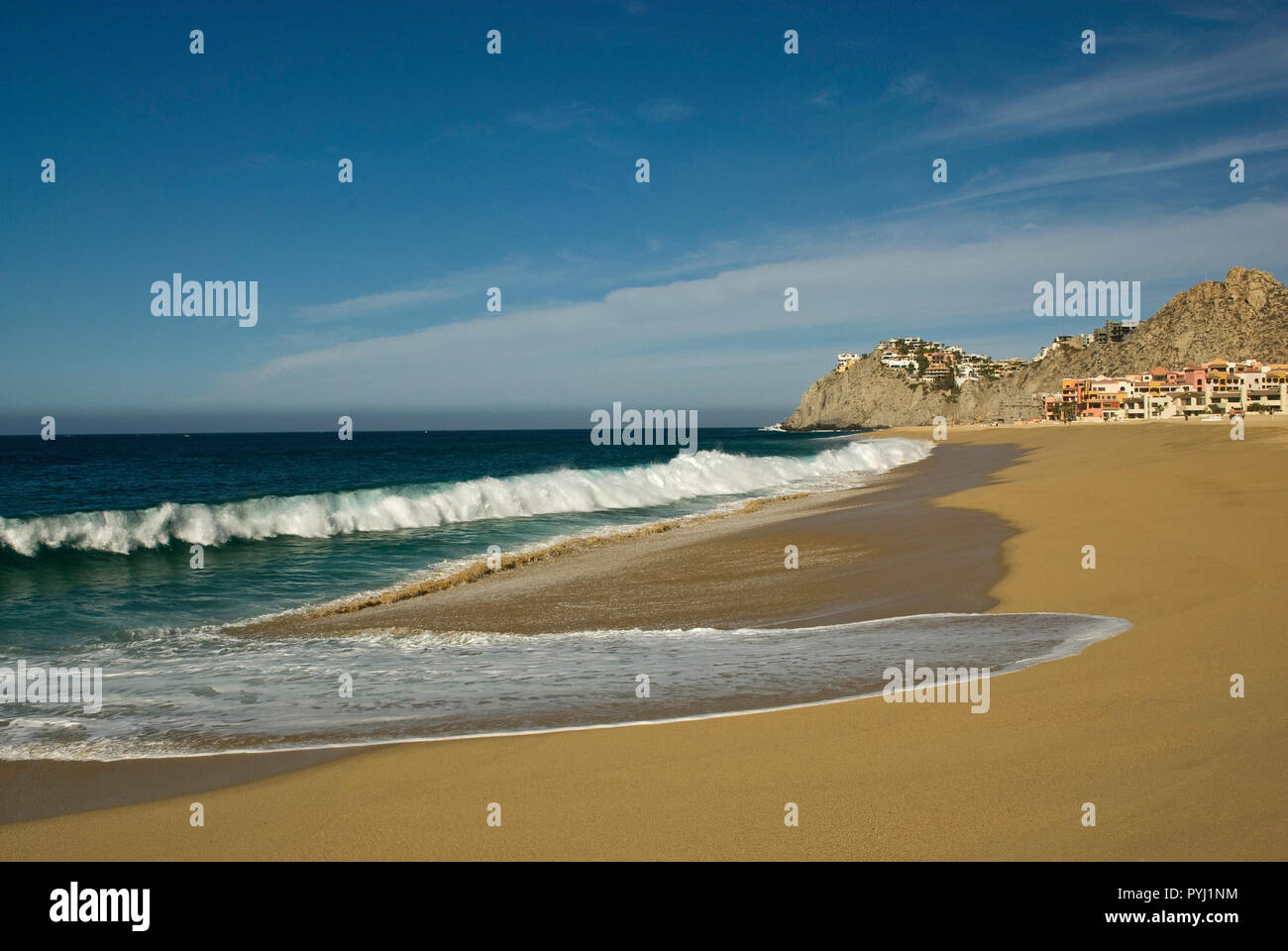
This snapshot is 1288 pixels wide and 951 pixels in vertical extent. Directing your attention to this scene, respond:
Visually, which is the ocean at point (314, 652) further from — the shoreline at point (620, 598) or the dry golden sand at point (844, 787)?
the dry golden sand at point (844, 787)

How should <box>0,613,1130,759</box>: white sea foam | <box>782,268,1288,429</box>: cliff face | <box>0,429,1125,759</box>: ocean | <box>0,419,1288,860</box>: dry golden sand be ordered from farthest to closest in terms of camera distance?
<box>782,268,1288,429</box>: cliff face → <box>0,429,1125,759</box>: ocean → <box>0,613,1130,759</box>: white sea foam → <box>0,419,1288,860</box>: dry golden sand

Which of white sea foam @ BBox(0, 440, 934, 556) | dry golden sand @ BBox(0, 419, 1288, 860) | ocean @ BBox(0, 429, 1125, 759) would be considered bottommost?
ocean @ BBox(0, 429, 1125, 759)

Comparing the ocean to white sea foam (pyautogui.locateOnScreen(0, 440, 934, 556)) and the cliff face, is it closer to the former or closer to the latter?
white sea foam (pyautogui.locateOnScreen(0, 440, 934, 556))

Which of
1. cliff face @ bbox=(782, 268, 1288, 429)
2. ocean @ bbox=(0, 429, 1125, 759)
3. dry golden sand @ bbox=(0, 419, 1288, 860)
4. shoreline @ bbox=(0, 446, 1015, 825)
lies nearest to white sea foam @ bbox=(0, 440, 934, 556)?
ocean @ bbox=(0, 429, 1125, 759)

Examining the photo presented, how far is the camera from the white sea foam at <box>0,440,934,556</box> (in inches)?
678

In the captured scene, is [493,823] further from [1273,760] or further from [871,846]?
[1273,760]

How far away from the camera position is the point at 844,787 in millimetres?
3979

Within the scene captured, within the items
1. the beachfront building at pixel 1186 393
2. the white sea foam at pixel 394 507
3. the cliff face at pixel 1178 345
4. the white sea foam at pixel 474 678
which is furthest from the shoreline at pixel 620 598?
the cliff face at pixel 1178 345

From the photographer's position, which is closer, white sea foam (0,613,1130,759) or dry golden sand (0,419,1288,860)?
dry golden sand (0,419,1288,860)

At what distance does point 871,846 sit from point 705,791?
3.08ft

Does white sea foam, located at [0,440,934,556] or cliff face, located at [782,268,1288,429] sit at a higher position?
cliff face, located at [782,268,1288,429]

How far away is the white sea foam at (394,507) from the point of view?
17.2 metres

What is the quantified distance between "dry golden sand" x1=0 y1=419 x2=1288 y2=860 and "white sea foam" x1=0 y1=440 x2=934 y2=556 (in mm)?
15394
